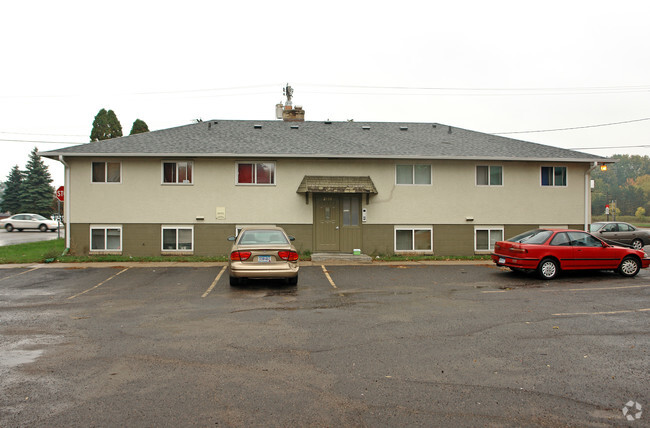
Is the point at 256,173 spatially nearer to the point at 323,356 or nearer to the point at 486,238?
the point at 486,238

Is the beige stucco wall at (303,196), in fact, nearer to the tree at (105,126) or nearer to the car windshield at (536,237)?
the car windshield at (536,237)

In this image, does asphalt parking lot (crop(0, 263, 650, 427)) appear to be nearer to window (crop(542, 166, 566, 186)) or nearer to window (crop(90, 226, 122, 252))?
window (crop(90, 226, 122, 252))

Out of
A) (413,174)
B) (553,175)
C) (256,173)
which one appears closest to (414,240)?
(413,174)

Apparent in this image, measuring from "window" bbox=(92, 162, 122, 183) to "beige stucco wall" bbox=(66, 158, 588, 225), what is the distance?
0.20 m

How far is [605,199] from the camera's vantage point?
3875 inches

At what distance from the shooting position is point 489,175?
60.1ft

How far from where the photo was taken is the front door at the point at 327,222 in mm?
17547

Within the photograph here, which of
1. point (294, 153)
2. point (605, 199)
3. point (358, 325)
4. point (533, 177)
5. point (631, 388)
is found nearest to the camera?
point (631, 388)

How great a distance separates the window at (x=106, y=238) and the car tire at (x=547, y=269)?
15162 mm

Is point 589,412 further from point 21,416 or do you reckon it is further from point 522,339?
point 21,416

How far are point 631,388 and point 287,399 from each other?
3511 mm

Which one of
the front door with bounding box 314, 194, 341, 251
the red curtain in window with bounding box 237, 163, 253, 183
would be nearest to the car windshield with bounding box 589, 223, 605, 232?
the front door with bounding box 314, 194, 341, 251

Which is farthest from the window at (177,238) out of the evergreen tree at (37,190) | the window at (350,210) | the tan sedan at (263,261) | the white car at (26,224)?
the evergreen tree at (37,190)

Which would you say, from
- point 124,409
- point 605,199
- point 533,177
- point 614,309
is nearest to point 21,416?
point 124,409
